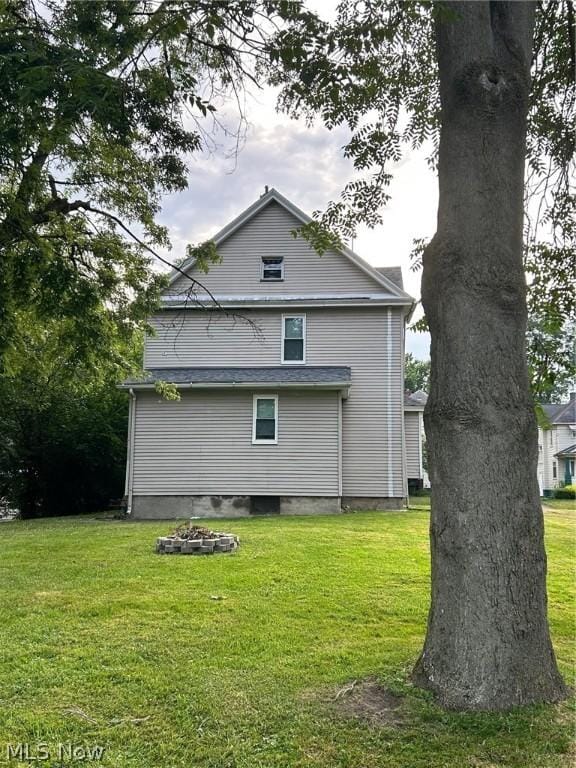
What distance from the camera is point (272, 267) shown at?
→ 607 inches

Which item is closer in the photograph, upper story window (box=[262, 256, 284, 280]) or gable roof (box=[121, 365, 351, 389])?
gable roof (box=[121, 365, 351, 389])

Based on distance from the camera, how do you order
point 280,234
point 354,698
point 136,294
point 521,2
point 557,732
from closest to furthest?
point 557,732 < point 354,698 < point 521,2 < point 136,294 < point 280,234

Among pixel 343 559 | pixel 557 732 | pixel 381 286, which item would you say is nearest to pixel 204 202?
pixel 343 559

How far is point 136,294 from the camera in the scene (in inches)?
394

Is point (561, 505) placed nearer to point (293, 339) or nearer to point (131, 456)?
point (293, 339)

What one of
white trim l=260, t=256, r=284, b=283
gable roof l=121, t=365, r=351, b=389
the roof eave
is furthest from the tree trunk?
white trim l=260, t=256, r=284, b=283

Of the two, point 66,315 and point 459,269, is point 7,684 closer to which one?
point 459,269

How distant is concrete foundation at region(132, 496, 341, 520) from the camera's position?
45.3 feet

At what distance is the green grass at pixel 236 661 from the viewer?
2.71m

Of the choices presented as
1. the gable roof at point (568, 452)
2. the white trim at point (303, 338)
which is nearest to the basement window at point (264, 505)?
the white trim at point (303, 338)

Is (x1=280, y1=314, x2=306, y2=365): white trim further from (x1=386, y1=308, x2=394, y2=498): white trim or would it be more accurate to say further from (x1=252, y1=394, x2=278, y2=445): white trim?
(x1=386, y1=308, x2=394, y2=498): white trim

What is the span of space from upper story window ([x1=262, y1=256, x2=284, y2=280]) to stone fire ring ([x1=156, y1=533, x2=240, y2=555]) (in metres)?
9.14

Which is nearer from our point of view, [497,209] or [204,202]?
[497,209]

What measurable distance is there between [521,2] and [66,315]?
20.6 ft
